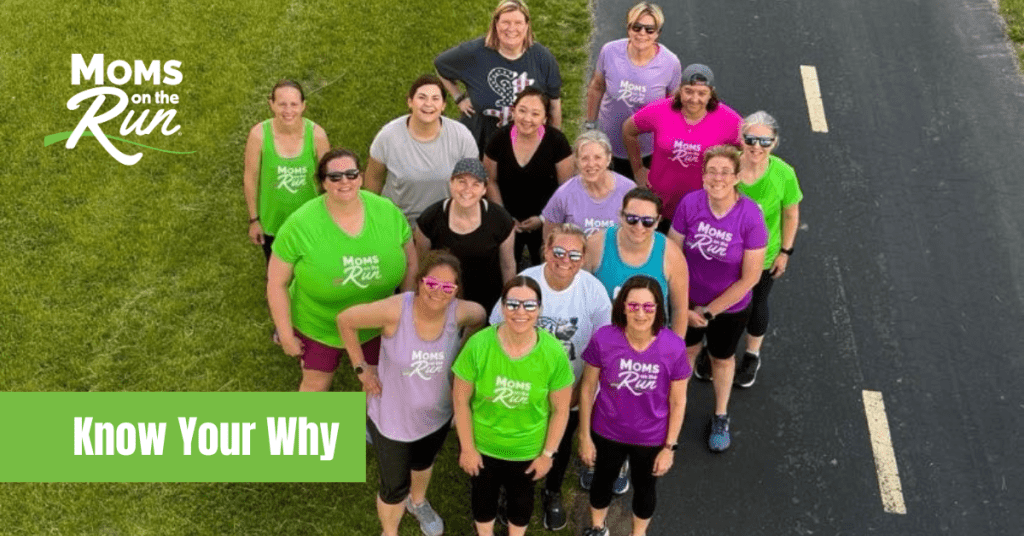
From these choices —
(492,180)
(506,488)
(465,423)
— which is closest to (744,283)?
(492,180)

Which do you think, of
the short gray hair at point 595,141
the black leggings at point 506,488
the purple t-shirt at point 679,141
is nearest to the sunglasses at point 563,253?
the short gray hair at point 595,141

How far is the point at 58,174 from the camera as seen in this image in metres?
10.2

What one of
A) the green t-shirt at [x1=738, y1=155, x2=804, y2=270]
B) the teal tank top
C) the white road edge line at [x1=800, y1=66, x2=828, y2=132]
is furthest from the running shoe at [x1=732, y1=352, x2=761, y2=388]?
the white road edge line at [x1=800, y1=66, x2=828, y2=132]

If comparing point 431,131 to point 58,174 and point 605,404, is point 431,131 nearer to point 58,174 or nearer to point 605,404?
point 605,404

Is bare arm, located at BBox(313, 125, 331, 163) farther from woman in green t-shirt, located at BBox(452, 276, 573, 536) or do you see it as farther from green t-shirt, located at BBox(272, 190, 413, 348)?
woman in green t-shirt, located at BBox(452, 276, 573, 536)

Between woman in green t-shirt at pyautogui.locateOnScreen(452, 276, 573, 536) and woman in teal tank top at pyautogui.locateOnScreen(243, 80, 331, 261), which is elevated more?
woman in teal tank top at pyautogui.locateOnScreen(243, 80, 331, 261)

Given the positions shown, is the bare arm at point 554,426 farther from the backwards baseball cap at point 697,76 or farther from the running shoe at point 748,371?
the running shoe at point 748,371

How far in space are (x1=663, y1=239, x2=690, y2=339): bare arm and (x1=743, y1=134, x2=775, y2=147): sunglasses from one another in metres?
0.87

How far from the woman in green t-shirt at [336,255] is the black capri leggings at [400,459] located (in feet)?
1.72

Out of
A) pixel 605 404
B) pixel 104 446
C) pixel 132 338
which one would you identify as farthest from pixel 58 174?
pixel 605 404

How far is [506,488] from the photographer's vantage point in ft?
21.7

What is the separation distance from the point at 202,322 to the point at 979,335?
637 centimetres

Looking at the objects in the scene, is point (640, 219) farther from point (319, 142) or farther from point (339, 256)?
point (319, 142)

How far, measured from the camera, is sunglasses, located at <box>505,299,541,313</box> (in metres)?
5.70
